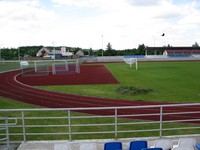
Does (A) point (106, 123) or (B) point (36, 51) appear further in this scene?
(B) point (36, 51)

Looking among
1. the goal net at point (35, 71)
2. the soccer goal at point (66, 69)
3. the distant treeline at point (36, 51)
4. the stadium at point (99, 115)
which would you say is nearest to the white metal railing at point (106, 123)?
the stadium at point (99, 115)

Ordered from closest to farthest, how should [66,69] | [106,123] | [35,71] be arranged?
[106,123] < [35,71] < [66,69]

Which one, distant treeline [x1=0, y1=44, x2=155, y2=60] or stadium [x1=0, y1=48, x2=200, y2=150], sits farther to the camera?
distant treeline [x1=0, y1=44, x2=155, y2=60]

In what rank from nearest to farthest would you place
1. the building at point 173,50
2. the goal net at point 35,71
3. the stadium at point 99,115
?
the stadium at point 99,115, the goal net at point 35,71, the building at point 173,50

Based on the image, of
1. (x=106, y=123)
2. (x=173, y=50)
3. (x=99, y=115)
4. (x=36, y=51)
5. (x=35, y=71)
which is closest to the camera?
(x=106, y=123)

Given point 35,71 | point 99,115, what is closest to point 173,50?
point 35,71

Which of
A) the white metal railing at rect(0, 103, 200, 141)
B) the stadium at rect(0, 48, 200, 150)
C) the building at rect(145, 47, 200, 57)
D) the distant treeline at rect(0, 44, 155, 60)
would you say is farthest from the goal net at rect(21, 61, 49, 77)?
the building at rect(145, 47, 200, 57)

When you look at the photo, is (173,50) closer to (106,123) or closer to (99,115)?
(99,115)

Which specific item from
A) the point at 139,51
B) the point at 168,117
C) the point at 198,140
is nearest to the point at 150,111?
the point at 168,117

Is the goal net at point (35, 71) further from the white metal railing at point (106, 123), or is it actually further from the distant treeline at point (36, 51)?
the distant treeline at point (36, 51)

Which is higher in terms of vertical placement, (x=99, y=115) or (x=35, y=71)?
(x=35, y=71)

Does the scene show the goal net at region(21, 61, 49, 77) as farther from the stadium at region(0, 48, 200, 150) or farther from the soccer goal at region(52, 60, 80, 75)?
the stadium at region(0, 48, 200, 150)

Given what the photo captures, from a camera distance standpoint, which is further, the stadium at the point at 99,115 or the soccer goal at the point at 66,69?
the soccer goal at the point at 66,69

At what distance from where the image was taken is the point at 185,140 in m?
5.92
